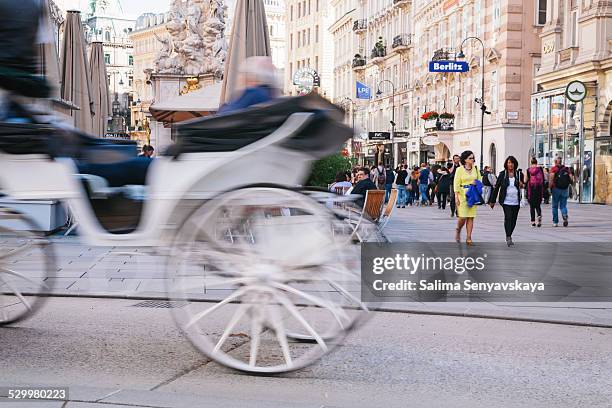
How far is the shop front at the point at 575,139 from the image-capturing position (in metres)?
35.3

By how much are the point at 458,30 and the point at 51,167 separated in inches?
2113

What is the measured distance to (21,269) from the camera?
6.76 meters

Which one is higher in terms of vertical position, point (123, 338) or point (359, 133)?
point (359, 133)

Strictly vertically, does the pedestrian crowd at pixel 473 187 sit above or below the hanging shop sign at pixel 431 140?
below

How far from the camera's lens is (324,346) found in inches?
221

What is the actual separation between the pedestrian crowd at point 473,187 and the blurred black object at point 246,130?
4688 millimetres

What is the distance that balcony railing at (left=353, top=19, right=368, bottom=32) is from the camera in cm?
8425

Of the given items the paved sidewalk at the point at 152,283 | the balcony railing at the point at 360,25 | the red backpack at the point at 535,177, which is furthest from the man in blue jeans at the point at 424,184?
the balcony railing at the point at 360,25

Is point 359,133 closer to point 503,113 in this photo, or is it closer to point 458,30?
point 503,113

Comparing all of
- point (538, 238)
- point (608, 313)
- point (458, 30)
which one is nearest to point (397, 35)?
point (458, 30)

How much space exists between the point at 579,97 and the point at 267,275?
2845 cm

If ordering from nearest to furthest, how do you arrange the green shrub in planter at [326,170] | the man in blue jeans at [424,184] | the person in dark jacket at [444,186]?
the green shrub in planter at [326,170]
the person in dark jacket at [444,186]
the man in blue jeans at [424,184]

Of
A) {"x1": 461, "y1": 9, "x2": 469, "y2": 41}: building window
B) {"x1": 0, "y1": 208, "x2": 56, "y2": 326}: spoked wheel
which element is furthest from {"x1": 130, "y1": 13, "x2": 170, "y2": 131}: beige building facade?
{"x1": 0, "y1": 208, "x2": 56, "y2": 326}: spoked wheel

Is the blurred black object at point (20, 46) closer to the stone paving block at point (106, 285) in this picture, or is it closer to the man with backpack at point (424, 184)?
the stone paving block at point (106, 285)
